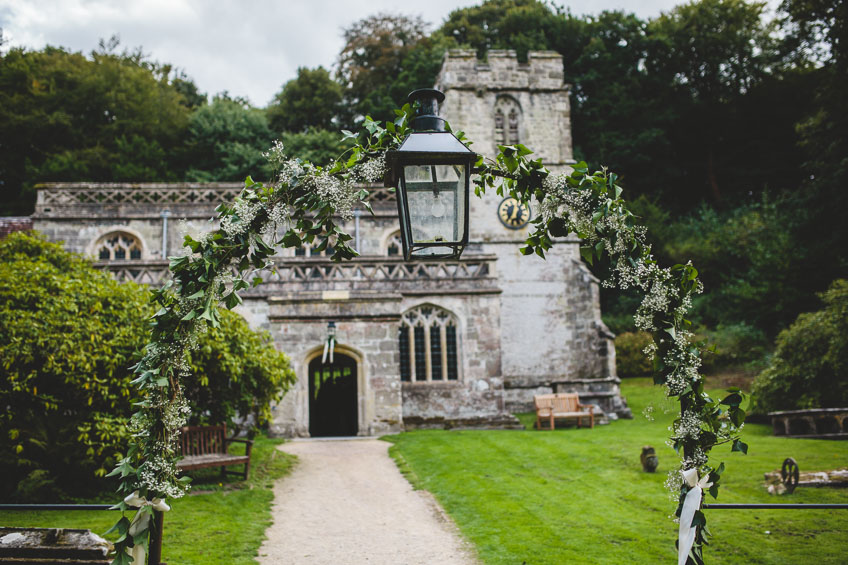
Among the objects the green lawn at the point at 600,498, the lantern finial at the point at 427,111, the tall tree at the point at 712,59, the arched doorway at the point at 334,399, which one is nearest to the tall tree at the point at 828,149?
the green lawn at the point at 600,498

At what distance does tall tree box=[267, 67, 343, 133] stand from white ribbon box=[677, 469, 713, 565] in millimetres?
32375

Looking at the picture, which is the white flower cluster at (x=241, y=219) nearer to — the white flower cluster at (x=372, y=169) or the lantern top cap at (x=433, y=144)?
the white flower cluster at (x=372, y=169)

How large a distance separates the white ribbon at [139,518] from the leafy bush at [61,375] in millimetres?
4779

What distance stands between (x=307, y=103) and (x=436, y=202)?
3218cm

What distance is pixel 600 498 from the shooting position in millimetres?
9344

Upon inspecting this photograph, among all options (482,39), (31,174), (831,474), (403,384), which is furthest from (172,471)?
(482,39)

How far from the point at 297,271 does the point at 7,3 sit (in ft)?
81.7

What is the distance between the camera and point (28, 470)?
29.8 ft

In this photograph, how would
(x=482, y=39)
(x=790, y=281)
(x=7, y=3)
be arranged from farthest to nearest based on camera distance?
(x=482, y=39), (x=7, y=3), (x=790, y=281)

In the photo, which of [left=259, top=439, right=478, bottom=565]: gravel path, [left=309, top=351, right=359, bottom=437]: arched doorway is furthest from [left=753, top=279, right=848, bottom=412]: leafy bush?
[left=309, top=351, right=359, bottom=437]: arched doorway

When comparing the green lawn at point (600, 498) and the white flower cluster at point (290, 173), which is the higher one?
the white flower cluster at point (290, 173)

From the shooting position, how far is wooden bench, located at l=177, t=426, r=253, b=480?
9898 millimetres

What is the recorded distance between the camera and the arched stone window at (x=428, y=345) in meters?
18.2

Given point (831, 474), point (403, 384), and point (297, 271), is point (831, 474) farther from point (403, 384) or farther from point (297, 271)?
point (297, 271)
